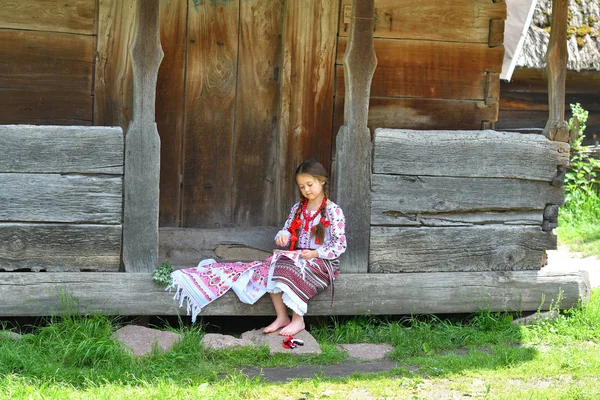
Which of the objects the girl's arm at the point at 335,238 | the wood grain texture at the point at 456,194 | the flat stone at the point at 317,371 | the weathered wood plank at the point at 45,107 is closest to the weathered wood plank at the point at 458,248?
the wood grain texture at the point at 456,194

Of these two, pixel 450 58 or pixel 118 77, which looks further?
pixel 450 58

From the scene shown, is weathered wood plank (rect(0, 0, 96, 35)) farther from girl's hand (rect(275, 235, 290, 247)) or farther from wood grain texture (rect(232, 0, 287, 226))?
girl's hand (rect(275, 235, 290, 247))

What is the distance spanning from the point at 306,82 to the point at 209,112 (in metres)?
0.79

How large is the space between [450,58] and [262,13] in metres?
1.56

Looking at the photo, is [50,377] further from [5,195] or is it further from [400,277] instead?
[400,277]

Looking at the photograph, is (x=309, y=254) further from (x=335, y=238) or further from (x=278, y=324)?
(x=278, y=324)

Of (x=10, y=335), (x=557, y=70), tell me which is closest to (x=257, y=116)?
(x=557, y=70)

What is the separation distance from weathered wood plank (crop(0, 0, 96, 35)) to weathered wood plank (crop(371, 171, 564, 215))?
2.36m

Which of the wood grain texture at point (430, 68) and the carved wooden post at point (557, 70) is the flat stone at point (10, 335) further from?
the carved wooden post at point (557, 70)

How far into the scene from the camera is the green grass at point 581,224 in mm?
9469

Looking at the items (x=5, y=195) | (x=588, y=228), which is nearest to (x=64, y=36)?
(x=5, y=195)

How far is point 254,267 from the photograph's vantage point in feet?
18.3

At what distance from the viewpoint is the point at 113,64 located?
604 centimetres

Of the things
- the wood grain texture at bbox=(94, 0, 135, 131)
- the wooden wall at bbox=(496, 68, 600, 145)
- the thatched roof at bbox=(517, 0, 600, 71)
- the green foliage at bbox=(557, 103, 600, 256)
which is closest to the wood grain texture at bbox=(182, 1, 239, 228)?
the wood grain texture at bbox=(94, 0, 135, 131)
